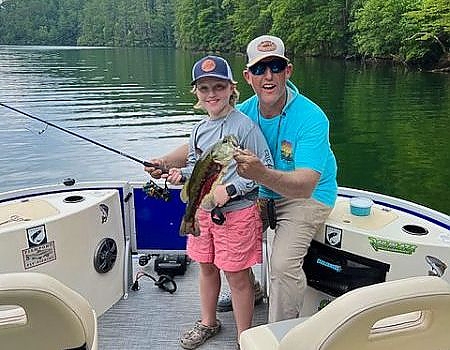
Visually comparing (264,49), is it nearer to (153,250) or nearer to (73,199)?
(73,199)

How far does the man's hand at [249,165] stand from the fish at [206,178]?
0.05m

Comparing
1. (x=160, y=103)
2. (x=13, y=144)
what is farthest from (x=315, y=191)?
(x=160, y=103)

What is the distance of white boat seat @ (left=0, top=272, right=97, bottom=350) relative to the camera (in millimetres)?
1632

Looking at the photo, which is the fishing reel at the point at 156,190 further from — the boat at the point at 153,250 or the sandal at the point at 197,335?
the sandal at the point at 197,335

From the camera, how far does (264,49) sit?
2578 mm

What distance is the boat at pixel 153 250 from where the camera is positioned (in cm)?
269

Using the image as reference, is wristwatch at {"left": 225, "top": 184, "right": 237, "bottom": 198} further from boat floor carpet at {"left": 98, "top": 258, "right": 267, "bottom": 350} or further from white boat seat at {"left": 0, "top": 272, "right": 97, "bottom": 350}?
boat floor carpet at {"left": 98, "top": 258, "right": 267, "bottom": 350}

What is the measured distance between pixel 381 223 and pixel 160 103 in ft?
67.1

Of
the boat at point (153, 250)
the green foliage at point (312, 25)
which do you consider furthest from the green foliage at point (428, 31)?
the boat at point (153, 250)

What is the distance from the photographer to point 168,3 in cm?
9094

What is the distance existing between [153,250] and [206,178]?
A: 155cm

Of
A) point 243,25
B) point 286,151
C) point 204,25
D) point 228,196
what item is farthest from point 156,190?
point 204,25

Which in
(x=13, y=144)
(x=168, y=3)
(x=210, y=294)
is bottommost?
(x=13, y=144)

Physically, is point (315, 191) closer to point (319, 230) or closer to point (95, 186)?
point (319, 230)
